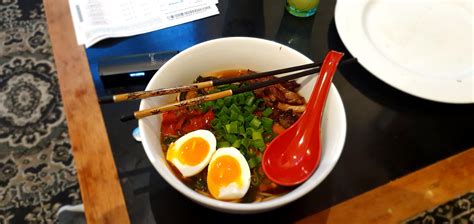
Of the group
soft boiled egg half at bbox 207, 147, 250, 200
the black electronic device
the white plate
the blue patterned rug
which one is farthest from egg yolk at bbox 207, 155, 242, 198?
Answer: the blue patterned rug

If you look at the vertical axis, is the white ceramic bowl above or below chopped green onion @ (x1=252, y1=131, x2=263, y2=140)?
above

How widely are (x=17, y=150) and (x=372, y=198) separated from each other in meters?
1.28

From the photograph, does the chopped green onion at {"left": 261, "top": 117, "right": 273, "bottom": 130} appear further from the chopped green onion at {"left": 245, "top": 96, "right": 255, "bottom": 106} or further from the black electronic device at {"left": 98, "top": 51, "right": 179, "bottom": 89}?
the black electronic device at {"left": 98, "top": 51, "right": 179, "bottom": 89}

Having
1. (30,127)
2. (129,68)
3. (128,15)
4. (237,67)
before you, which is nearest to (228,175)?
(237,67)

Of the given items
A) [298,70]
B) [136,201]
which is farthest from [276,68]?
[136,201]

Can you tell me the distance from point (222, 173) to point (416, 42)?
62 centimetres

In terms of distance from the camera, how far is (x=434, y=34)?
937 millimetres

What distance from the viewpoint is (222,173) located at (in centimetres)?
60

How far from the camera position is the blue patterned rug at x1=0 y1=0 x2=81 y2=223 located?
4.19ft

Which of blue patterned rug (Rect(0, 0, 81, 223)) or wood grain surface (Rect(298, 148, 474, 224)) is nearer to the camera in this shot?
wood grain surface (Rect(298, 148, 474, 224))

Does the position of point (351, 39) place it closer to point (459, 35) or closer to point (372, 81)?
point (372, 81)

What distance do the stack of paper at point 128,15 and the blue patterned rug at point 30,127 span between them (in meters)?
0.67

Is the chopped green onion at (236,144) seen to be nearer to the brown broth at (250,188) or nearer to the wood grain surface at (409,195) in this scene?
the brown broth at (250,188)

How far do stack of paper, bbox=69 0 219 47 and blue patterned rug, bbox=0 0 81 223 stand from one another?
0.67m
